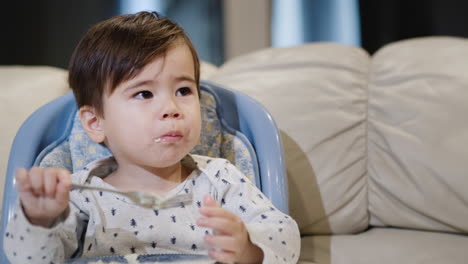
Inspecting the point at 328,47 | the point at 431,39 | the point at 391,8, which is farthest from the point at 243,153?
the point at 391,8

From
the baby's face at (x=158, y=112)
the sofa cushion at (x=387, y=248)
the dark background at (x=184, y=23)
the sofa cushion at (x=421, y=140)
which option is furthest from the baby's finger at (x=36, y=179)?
the dark background at (x=184, y=23)

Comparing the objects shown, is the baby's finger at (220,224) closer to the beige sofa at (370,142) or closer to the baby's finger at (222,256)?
the baby's finger at (222,256)

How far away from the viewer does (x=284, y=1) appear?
2.02m

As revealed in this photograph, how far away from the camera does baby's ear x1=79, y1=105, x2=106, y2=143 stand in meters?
0.90

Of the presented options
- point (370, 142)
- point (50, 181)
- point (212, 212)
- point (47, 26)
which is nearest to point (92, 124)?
point (50, 181)

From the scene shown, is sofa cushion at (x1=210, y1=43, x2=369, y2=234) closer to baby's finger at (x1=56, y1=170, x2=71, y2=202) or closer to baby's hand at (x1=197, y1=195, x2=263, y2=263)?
baby's hand at (x1=197, y1=195, x2=263, y2=263)

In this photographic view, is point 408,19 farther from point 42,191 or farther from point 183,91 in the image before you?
point 42,191

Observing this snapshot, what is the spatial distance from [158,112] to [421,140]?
625 mm

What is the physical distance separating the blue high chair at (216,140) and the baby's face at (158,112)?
0.61 ft

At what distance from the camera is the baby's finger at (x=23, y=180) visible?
685 mm

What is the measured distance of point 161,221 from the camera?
2.78 ft

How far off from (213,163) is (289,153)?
12.7 inches

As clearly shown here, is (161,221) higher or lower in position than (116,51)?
lower

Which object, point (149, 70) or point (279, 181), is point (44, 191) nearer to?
point (149, 70)
